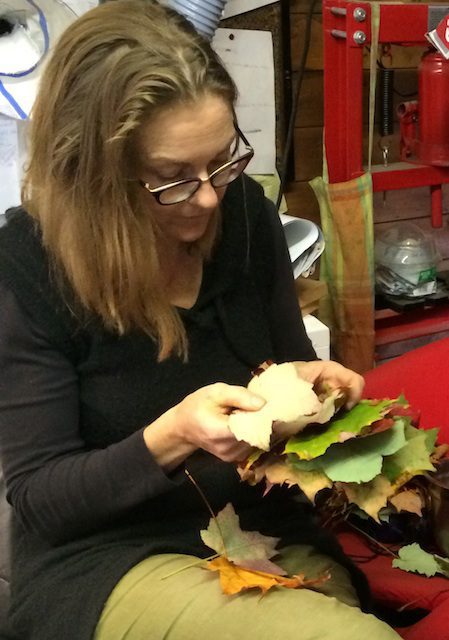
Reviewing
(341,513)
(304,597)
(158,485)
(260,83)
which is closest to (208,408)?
(158,485)

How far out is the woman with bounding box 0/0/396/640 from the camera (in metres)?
0.76

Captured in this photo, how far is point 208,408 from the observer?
0.75m

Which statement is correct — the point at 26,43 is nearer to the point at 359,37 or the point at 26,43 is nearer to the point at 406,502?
the point at 359,37

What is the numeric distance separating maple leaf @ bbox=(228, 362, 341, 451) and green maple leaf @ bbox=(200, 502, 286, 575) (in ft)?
0.51

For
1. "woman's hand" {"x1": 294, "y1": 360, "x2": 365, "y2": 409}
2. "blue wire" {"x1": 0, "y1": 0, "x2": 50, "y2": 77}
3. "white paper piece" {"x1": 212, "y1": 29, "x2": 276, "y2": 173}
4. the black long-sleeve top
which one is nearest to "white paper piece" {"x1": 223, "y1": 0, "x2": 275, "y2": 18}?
"white paper piece" {"x1": 212, "y1": 29, "x2": 276, "y2": 173}

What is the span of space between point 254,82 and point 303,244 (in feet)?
1.35

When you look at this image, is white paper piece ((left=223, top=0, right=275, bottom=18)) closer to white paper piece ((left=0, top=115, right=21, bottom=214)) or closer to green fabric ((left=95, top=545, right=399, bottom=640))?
white paper piece ((left=0, top=115, right=21, bottom=214))

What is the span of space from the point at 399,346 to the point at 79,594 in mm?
1077

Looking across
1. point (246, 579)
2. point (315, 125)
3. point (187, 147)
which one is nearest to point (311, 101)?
point (315, 125)

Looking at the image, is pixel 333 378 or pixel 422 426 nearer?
pixel 333 378

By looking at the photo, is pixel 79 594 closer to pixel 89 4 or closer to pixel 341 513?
pixel 341 513

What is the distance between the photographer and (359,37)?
134 cm

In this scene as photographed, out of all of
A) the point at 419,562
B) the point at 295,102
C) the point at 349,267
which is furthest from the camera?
the point at 295,102

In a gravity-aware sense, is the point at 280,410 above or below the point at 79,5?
below
